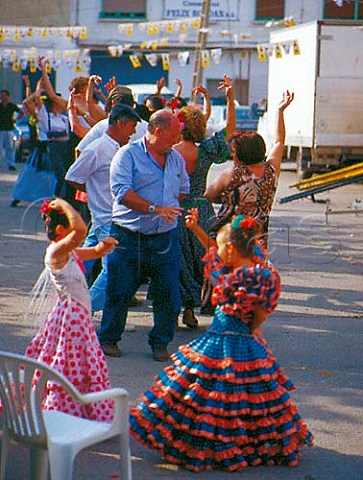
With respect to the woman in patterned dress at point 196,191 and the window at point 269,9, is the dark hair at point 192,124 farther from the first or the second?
the window at point 269,9

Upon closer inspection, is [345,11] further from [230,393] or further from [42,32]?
[230,393]

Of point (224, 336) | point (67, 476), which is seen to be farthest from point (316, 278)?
point (67, 476)

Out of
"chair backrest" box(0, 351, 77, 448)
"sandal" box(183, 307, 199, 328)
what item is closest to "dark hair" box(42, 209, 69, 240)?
"chair backrest" box(0, 351, 77, 448)

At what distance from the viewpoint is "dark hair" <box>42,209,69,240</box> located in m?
6.37

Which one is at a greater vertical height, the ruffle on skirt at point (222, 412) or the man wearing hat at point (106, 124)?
the man wearing hat at point (106, 124)

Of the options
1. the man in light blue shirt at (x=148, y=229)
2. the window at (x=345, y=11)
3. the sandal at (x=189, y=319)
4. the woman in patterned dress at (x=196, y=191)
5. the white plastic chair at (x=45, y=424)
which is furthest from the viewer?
the window at (x=345, y=11)

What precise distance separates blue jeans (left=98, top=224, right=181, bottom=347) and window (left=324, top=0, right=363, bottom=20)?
40.2 meters

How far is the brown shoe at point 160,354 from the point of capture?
8.40 metres

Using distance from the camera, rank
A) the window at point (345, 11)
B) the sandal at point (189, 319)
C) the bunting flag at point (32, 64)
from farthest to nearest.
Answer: the window at point (345, 11)
the bunting flag at point (32, 64)
the sandal at point (189, 319)

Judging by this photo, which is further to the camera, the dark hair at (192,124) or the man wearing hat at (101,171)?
the dark hair at (192,124)

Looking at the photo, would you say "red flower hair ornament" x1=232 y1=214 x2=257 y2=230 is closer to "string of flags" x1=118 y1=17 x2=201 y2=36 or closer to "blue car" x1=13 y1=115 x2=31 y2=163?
"blue car" x1=13 y1=115 x2=31 y2=163

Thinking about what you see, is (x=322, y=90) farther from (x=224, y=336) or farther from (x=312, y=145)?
(x=224, y=336)

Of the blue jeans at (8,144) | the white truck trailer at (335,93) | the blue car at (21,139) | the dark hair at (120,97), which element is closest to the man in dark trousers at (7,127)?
the blue jeans at (8,144)

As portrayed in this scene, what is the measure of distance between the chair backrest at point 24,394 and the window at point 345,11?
142 ft
